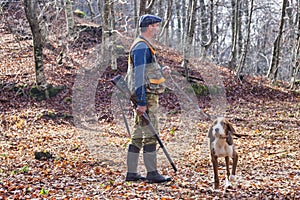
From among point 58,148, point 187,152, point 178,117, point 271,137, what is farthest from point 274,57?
point 58,148

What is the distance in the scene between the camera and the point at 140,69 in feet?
19.5

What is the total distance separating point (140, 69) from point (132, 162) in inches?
65.8

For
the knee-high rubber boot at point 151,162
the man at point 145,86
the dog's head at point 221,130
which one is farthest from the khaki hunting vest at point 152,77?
the dog's head at point 221,130

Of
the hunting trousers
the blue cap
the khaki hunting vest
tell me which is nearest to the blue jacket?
the khaki hunting vest

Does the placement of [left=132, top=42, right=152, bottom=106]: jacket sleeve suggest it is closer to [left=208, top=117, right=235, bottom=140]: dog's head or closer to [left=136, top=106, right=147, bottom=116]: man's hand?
[left=136, top=106, right=147, bottom=116]: man's hand

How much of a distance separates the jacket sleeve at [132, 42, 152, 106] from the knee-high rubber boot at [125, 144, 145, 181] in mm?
902

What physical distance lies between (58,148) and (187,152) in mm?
3591

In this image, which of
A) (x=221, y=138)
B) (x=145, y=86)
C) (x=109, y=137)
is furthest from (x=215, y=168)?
(x=109, y=137)

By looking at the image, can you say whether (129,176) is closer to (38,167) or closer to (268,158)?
(38,167)

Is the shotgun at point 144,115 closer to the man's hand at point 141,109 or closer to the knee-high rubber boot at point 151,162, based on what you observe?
the man's hand at point 141,109

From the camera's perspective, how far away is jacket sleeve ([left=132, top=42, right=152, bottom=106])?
234 inches

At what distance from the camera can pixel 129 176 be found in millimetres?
6492

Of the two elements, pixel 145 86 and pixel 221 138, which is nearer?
pixel 221 138

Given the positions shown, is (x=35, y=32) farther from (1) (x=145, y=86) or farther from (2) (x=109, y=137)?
(1) (x=145, y=86)
